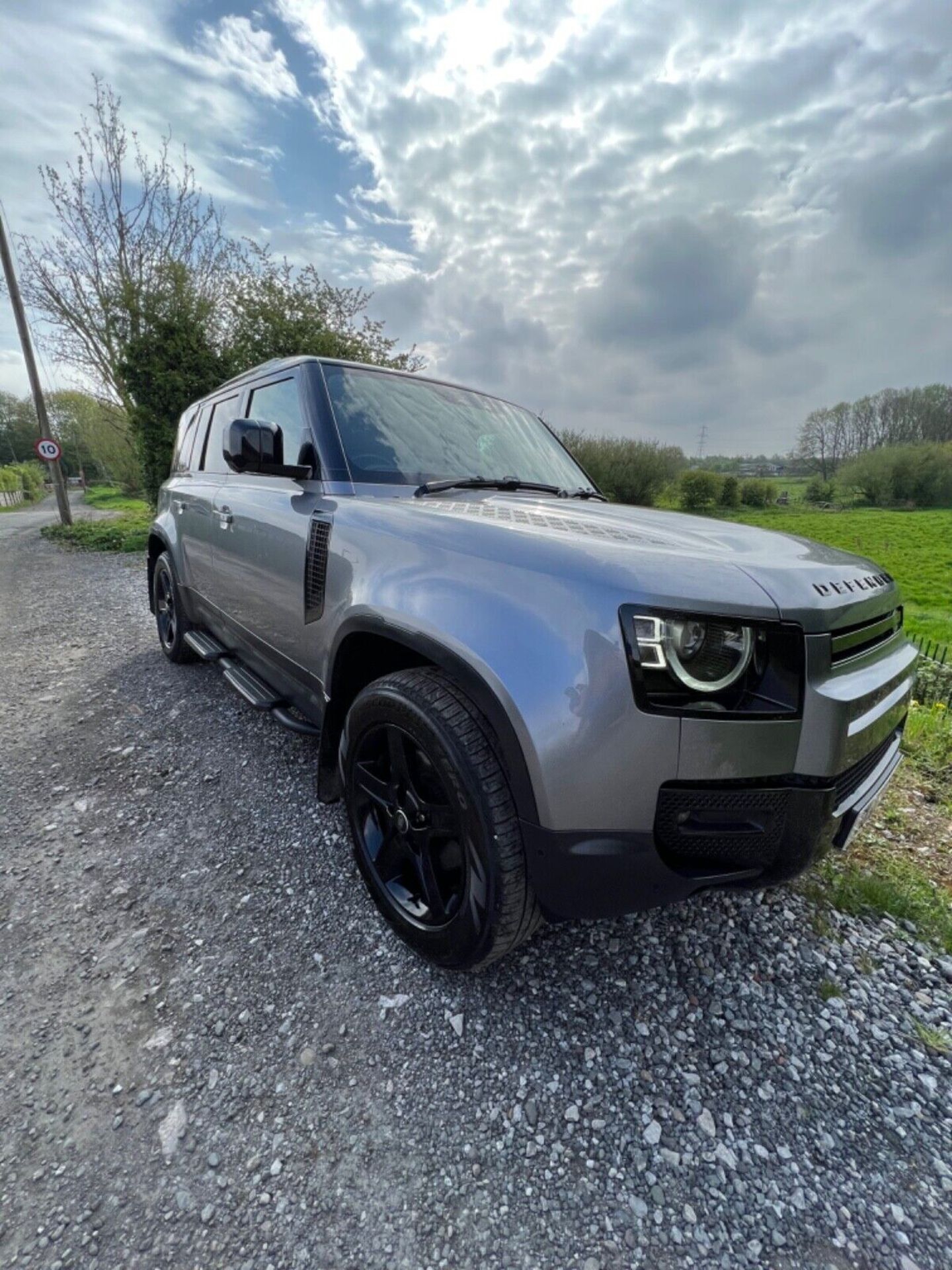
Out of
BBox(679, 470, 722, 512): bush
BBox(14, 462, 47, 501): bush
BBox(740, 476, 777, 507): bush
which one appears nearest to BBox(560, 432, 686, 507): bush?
BBox(679, 470, 722, 512): bush

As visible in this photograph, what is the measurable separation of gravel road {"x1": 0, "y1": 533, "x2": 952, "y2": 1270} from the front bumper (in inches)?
21.8

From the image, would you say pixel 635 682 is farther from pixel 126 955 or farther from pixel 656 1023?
pixel 126 955

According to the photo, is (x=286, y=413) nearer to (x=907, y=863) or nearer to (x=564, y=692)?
(x=564, y=692)

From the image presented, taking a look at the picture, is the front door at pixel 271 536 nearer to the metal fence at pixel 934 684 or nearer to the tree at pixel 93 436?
the metal fence at pixel 934 684

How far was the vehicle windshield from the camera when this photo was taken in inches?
93.4

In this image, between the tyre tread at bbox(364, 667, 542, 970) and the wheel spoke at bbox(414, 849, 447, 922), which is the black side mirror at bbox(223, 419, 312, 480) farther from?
the wheel spoke at bbox(414, 849, 447, 922)

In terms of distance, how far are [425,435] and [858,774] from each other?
212 centimetres

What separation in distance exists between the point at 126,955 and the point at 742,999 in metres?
2.02

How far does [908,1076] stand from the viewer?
153 centimetres

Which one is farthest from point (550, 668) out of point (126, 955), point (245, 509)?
point (245, 509)

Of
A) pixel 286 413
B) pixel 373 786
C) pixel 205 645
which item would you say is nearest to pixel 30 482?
pixel 205 645

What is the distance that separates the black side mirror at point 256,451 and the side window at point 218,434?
4.17 ft

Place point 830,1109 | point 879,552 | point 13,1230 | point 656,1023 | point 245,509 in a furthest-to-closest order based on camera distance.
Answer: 1. point 879,552
2. point 245,509
3. point 656,1023
4. point 830,1109
5. point 13,1230

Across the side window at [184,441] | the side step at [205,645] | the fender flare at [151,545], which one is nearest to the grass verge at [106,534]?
the fender flare at [151,545]
